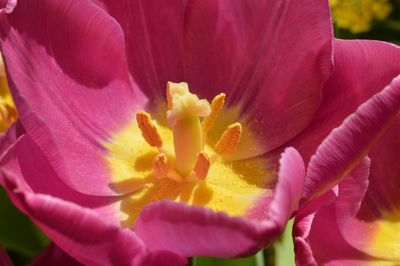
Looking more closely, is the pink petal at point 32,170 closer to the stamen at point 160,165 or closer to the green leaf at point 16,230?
the stamen at point 160,165

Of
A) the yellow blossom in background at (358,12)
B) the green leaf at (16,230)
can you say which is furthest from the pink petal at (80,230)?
the yellow blossom in background at (358,12)

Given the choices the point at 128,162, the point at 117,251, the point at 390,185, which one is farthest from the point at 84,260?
the point at 390,185

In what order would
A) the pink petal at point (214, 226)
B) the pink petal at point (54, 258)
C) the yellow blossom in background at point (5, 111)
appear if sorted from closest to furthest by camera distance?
the pink petal at point (214, 226) → the pink petal at point (54, 258) → the yellow blossom in background at point (5, 111)

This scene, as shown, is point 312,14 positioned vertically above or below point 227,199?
above

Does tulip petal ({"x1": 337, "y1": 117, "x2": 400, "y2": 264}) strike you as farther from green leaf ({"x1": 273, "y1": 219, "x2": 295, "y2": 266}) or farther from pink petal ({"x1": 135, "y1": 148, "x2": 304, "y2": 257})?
pink petal ({"x1": 135, "y1": 148, "x2": 304, "y2": 257})

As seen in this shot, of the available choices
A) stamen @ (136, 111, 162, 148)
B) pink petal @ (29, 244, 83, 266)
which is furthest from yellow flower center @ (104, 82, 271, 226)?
pink petal @ (29, 244, 83, 266)

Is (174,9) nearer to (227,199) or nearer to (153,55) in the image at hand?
(153,55)
